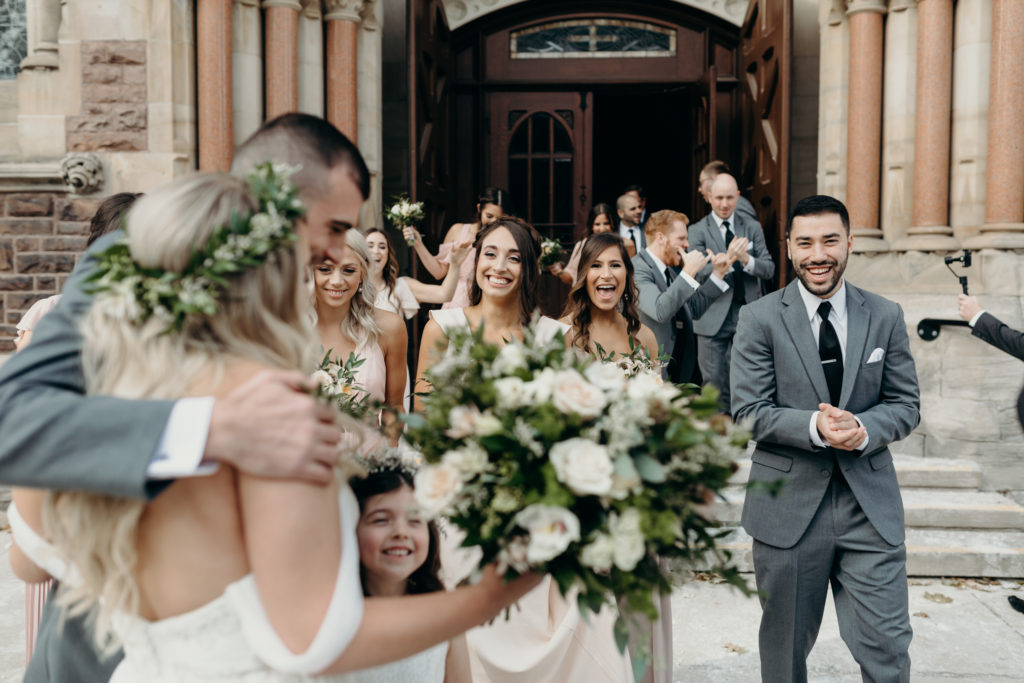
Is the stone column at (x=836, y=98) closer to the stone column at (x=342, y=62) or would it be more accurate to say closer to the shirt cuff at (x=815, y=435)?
the stone column at (x=342, y=62)

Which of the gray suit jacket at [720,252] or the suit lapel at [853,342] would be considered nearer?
the suit lapel at [853,342]

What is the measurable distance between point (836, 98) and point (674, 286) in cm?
334

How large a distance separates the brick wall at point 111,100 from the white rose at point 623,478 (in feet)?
21.6

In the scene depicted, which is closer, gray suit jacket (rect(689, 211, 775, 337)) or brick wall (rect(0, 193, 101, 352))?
gray suit jacket (rect(689, 211, 775, 337))

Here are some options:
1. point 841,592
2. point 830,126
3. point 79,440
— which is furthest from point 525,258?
point 830,126

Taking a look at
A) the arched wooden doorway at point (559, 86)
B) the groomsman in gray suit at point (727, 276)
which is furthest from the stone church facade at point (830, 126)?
the arched wooden doorway at point (559, 86)

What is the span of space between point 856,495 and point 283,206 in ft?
8.36

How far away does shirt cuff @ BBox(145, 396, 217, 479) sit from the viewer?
1.31 meters

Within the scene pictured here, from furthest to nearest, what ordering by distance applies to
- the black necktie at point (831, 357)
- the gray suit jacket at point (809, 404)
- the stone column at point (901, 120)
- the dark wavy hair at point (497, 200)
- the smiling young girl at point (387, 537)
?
the stone column at point (901, 120) < the dark wavy hair at point (497, 200) < the black necktie at point (831, 357) < the gray suit jacket at point (809, 404) < the smiling young girl at point (387, 537)

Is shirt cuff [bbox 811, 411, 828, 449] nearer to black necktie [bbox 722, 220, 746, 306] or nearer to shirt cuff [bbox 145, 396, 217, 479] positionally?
shirt cuff [bbox 145, 396, 217, 479]

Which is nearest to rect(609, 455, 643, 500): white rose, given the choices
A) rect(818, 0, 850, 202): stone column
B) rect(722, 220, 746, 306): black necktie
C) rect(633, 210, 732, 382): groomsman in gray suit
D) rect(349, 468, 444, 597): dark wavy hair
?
rect(349, 468, 444, 597): dark wavy hair

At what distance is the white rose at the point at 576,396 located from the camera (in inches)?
60.4

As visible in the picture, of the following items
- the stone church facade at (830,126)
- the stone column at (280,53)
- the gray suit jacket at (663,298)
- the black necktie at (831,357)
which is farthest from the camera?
the stone column at (280,53)

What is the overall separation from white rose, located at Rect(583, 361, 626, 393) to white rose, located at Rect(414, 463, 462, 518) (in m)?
0.29
